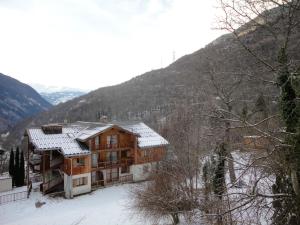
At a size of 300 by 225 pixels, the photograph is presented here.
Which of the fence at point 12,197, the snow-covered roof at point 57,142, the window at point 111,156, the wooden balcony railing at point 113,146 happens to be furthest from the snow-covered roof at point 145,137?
the fence at point 12,197

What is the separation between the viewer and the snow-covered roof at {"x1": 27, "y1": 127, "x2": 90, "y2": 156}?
31.2 m

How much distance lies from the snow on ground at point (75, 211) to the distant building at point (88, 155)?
6.34 ft

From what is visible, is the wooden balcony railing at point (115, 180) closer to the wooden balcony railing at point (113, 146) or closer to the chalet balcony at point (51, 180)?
the wooden balcony railing at point (113, 146)

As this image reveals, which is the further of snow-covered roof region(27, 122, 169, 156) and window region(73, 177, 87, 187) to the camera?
window region(73, 177, 87, 187)

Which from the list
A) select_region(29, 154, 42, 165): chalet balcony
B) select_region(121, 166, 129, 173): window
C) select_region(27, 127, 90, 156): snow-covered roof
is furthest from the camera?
select_region(121, 166, 129, 173): window

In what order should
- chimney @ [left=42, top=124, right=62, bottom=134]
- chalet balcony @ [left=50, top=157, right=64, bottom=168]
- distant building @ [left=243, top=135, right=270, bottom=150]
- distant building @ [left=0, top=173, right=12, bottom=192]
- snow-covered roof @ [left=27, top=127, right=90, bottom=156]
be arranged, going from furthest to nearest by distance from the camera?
distant building @ [left=0, top=173, right=12, bottom=192], chimney @ [left=42, top=124, right=62, bottom=134], chalet balcony @ [left=50, top=157, right=64, bottom=168], snow-covered roof @ [left=27, top=127, right=90, bottom=156], distant building @ [left=243, top=135, right=270, bottom=150]

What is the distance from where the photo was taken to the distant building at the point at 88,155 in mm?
31938

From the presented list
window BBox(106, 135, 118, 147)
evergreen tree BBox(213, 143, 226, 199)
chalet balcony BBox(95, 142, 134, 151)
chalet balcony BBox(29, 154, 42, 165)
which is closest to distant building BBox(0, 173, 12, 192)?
chalet balcony BBox(29, 154, 42, 165)

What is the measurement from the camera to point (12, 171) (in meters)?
40.3

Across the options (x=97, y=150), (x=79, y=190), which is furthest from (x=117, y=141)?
(x=79, y=190)

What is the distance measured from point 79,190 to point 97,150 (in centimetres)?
524

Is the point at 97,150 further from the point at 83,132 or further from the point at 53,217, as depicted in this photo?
the point at 53,217

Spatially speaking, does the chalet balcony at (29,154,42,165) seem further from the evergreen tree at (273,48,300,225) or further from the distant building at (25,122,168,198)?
the evergreen tree at (273,48,300,225)

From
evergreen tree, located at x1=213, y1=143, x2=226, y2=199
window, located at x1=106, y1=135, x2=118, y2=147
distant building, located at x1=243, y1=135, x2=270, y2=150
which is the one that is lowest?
evergreen tree, located at x1=213, y1=143, x2=226, y2=199
